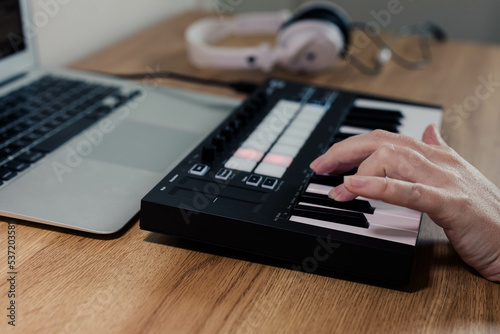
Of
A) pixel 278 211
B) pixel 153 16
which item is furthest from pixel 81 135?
pixel 153 16

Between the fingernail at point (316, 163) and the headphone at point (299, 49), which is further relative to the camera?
the headphone at point (299, 49)

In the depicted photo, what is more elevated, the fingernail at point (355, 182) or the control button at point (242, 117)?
the fingernail at point (355, 182)

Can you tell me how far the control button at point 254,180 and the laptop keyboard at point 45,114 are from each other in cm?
29

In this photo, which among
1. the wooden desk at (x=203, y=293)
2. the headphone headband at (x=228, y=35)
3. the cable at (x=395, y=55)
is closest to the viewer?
the wooden desk at (x=203, y=293)

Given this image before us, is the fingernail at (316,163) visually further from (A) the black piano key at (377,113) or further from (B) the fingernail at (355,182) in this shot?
(A) the black piano key at (377,113)

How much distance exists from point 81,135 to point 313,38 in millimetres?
531

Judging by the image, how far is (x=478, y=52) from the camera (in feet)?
4.48

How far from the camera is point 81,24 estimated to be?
47.6 inches

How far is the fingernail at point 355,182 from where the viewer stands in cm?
54

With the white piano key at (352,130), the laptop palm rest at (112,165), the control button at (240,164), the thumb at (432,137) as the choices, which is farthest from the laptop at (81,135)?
the thumb at (432,137)

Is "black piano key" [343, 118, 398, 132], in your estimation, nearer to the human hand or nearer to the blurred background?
the human hand

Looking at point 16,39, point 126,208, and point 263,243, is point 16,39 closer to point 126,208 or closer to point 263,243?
point 126,208

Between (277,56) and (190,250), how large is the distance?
24.4 inches

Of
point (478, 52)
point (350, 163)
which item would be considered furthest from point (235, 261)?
point (478, 52)
